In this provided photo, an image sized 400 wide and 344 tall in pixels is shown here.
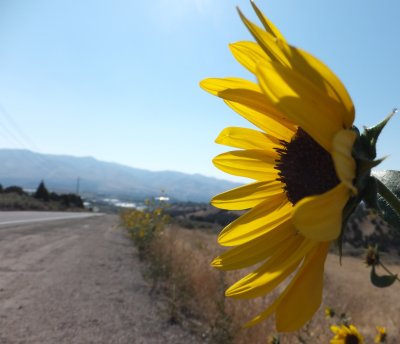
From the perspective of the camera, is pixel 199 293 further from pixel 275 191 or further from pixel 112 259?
pixel 275 191

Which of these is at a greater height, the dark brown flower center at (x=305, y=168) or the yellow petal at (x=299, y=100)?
the yellow petal at (x=299, y=100)

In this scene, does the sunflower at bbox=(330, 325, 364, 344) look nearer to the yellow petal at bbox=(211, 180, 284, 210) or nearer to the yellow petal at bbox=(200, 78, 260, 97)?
the yellow petal at bbox=(211, 180, 284, 210)

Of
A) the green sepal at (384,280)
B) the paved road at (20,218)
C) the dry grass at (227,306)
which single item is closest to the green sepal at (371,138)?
the green sepal at (384,280)

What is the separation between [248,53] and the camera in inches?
28.6

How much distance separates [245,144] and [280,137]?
0.09 m

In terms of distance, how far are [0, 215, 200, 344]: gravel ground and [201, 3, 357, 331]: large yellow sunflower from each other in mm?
4001

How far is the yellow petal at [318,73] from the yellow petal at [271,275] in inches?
9.8

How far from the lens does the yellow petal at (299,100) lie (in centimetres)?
52

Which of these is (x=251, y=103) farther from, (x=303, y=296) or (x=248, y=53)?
(x=303, y=296)

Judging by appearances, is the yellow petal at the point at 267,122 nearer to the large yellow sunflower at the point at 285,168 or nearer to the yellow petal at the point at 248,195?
the large yellow sunflower at the point at 285,168

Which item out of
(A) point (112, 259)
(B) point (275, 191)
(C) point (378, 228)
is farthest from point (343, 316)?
(C) point (378, 228)

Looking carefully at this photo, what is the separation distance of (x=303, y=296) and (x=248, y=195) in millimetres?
379

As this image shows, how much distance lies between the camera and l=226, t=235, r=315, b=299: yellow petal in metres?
0.69

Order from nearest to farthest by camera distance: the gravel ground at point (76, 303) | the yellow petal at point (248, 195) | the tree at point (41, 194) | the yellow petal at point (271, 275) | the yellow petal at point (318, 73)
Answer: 1. the yellow petal at point (318, 73)
2. the yellow petal at point (271, 275)
3. the yellow petal at point (248, 195)
4. the gravel ground at point (76, 303)
5. the tree at point (41, 194)
